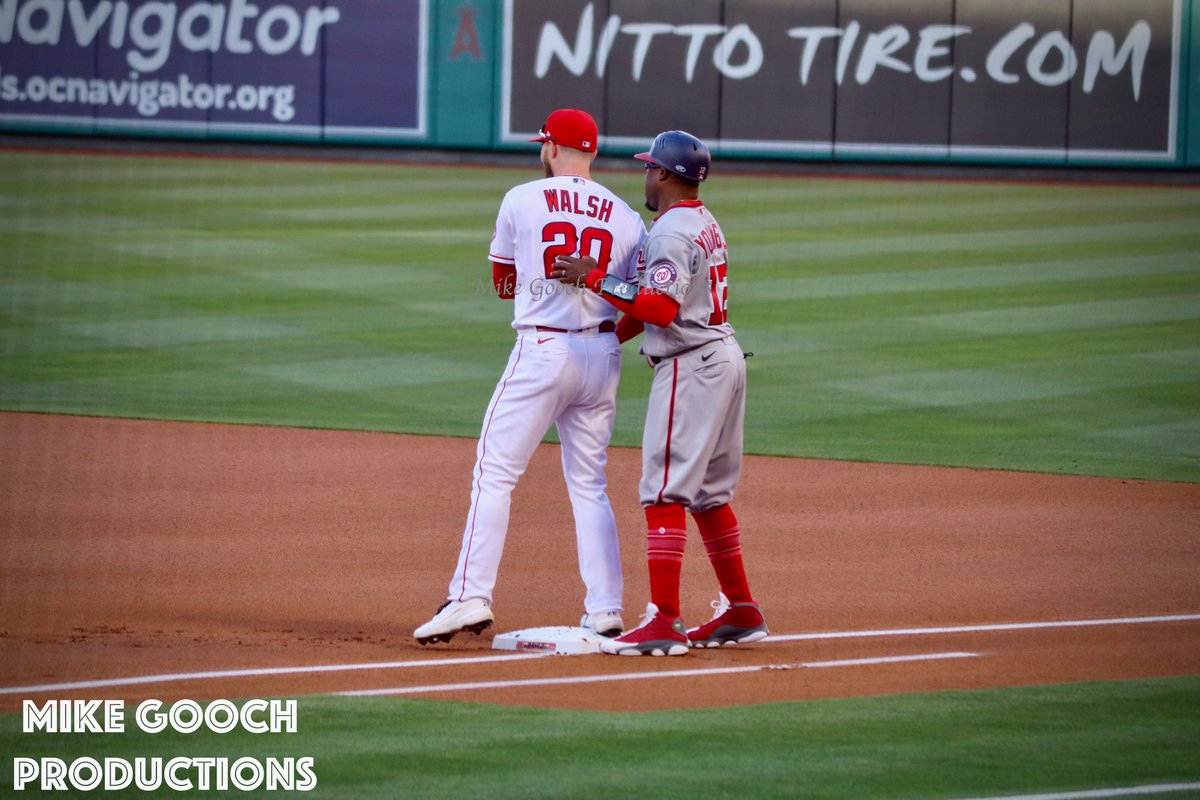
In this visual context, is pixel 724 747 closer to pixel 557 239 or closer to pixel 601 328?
pixel 601 328

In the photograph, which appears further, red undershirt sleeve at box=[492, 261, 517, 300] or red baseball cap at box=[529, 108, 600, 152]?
red undershirt sleeve at box=[492, 261, 517, 300]

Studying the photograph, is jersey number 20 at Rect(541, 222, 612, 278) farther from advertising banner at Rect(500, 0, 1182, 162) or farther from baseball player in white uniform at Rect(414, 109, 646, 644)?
advertising banner at Rect(500, 0, 1182, 162)

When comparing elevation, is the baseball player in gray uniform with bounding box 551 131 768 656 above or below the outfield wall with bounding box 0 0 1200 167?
below

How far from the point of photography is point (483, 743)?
5.20m

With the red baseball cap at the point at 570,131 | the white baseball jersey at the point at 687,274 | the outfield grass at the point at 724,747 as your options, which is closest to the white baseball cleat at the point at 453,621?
the outfield grass at the point at 724,747

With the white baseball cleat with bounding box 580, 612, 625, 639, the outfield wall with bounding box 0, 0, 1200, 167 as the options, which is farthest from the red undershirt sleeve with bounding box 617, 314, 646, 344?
the outfield wall with bounding box 0, 0, 1200, 167

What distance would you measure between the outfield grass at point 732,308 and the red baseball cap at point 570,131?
192 inches

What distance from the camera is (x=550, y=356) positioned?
6.60 m

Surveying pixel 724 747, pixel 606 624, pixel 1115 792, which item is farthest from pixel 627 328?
pixel 1115 792

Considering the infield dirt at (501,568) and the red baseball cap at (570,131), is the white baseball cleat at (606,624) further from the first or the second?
the red baseball cap at (570,131)

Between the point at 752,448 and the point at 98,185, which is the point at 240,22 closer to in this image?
the point at 98,185

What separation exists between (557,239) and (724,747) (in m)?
2.16

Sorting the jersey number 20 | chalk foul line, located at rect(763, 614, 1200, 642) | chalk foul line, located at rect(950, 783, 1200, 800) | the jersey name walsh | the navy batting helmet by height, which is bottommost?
chalk foul line, located at rect(950, 783, 1200, 800)

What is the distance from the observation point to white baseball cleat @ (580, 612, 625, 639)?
6719 mm
